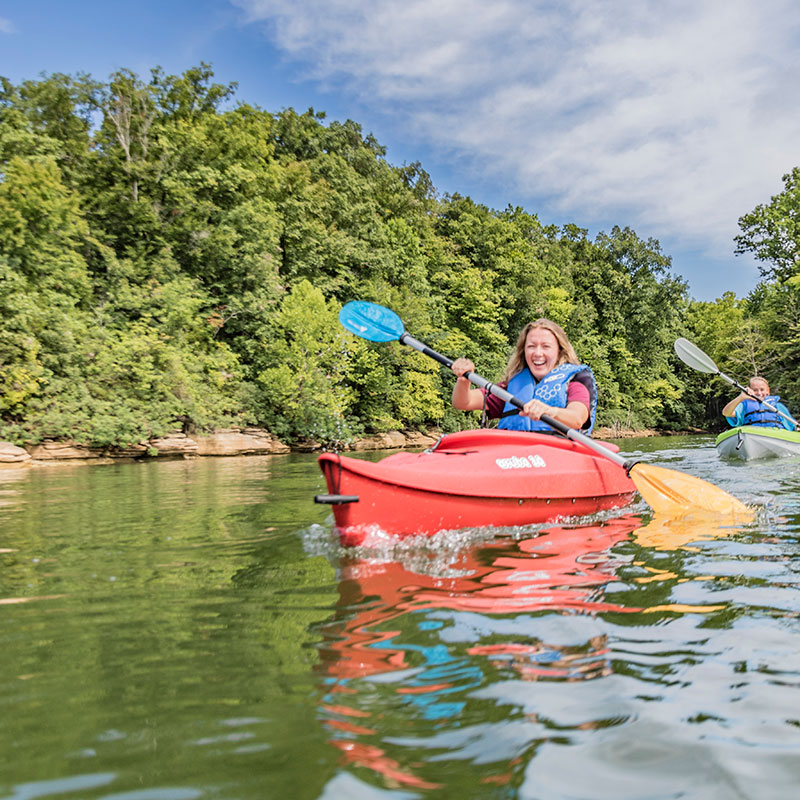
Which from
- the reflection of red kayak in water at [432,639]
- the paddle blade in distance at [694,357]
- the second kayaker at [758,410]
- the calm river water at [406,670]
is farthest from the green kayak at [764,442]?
the reflection of red kayak in water at [432,639]

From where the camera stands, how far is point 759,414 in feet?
34.6

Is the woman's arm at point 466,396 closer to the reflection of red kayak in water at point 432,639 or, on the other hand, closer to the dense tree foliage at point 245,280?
the reflection of red kayak in water at point 432,639

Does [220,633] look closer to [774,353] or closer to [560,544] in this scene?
[560,544]

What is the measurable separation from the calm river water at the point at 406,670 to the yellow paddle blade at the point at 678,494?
84cm

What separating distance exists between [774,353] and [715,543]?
25879mm

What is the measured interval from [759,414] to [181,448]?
11665mm

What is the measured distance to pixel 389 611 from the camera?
2295 millimetres

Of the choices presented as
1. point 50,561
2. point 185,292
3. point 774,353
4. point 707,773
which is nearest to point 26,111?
point 185,292

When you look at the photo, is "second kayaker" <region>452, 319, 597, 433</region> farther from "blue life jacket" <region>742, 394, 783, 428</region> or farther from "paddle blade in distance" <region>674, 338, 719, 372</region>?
"blue life jacket" <region>742, 394, 783, 428</region>

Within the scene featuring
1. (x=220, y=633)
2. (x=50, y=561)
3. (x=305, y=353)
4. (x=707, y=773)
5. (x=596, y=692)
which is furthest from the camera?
(x=305, y=353)

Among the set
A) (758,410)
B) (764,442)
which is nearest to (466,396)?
(764,442)

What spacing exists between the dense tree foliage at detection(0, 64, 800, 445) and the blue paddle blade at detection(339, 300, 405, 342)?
10492 mm

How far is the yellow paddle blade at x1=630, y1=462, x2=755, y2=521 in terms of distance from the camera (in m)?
4.41

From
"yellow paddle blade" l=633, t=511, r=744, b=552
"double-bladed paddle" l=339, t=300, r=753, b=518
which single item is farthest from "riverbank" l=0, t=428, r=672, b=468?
"yellow paddle blade" l=633, t=511, r=744, b=552
